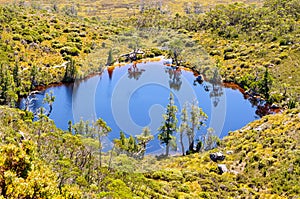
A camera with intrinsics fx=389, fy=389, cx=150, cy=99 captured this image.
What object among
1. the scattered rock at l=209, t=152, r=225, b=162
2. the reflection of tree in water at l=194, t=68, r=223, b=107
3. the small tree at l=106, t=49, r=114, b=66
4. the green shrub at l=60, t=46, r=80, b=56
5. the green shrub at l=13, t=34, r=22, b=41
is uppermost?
the green shrub at l=60, t=46, r=80, b=56

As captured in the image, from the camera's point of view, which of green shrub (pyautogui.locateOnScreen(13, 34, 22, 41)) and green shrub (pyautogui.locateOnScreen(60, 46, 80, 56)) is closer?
green shrub (pyautogui.locateOnScreen(13, 34, 22, 41))

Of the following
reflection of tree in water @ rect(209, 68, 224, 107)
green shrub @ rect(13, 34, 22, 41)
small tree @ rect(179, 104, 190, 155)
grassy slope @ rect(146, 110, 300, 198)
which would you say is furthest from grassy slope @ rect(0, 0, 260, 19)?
grassy slope @ rect(146, 110, 300, 198)

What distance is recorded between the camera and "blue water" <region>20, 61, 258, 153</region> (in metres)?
41.6

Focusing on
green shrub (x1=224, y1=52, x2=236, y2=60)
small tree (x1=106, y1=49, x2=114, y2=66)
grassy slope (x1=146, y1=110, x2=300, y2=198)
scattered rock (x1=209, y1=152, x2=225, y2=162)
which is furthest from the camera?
green shrub (x1=224, y1=52, x2=236, y2=60)

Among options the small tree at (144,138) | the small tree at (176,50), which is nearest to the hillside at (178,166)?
the small tree at (144,138)

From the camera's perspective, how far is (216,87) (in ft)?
223

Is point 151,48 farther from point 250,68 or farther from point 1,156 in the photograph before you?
point 1,156

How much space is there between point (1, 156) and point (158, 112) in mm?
32751

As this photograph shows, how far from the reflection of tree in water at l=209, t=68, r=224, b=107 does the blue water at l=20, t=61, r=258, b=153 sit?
0.17 metres

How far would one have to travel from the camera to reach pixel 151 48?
83.3 metres

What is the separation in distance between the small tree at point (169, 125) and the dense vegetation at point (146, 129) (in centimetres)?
14

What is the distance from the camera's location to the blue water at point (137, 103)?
41562 millimetres

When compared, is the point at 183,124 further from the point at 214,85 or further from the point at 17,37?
the point at 17,37

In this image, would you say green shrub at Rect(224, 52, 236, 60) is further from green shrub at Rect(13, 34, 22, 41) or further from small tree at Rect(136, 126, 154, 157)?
small tree at Rect(136, 126, 154, 157)
